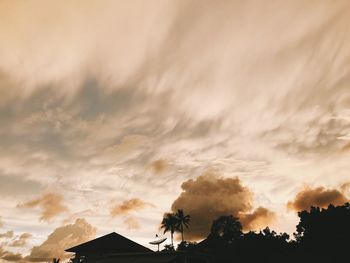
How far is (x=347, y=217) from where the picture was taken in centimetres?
4447

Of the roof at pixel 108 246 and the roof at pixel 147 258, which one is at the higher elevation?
the roof at pixel 108 246

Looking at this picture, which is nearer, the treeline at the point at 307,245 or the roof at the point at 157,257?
the roof at the point at 157,257

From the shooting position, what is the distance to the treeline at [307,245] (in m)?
36.7

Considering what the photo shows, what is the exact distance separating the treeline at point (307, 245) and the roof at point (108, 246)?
10.9 meters

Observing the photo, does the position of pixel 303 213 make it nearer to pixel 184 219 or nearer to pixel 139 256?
pixel 139 256

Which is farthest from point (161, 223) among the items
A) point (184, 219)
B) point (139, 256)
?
point (139, 256)

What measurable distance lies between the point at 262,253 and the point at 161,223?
59.4 m

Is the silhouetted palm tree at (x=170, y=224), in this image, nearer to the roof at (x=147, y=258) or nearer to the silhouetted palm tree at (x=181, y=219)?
the silhouetted palm tree at (x=181, y=219)

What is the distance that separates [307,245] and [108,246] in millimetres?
27763

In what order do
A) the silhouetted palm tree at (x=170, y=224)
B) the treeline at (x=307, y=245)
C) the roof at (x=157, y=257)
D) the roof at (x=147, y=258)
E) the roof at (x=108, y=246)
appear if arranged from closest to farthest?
1. the roof at (x=157, y=257)
2. the roof at (x=147, y=258)
3. the treeline at (x=307, y=245)
4. the roof at (x=108, y=246)
5. the silhouetted palm tree at (x=170, y=224)

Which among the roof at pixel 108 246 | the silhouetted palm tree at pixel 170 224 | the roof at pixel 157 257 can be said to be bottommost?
the roof at pixel 157 257

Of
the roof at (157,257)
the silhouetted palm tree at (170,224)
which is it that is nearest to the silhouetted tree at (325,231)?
the roof at (157,257)

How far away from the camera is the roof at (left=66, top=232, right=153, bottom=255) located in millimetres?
43688

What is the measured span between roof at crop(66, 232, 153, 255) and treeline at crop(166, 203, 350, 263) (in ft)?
35.7
